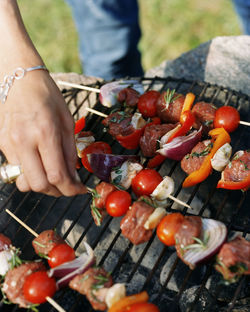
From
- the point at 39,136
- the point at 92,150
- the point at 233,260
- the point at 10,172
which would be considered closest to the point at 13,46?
the point at 39,136

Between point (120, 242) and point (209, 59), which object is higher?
point (209, 59)

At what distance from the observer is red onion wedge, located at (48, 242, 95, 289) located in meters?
2.73

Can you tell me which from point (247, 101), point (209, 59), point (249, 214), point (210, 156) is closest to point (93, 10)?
point (209, 59)

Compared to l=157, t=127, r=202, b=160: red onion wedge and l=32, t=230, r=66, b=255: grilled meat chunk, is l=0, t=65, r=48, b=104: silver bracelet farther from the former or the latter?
l=157, t=127, r=202, b=160: red onion wedge

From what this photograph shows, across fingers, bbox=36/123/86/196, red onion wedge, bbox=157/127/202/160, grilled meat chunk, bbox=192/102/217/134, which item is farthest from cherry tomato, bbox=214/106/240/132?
fingers, bbox=36/123/86/196

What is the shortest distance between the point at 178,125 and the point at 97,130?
3.42ft

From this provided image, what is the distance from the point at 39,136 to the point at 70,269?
1032 millimetres

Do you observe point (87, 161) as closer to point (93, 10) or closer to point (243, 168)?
point (243, 168)

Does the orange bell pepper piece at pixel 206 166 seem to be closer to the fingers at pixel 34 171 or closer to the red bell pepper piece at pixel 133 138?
the red bell pepper piece at pixel 133 138

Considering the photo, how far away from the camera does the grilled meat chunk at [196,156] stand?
3.13 metres

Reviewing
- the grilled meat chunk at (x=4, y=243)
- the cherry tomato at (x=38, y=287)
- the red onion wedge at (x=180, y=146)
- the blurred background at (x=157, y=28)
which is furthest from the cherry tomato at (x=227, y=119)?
the blurred background at (x=157, y=28)

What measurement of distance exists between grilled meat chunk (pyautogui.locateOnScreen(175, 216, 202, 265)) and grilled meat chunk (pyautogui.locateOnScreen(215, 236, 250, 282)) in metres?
0.21

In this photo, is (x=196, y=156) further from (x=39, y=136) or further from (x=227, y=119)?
(x=39, y=136)

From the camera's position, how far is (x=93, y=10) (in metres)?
5.30
